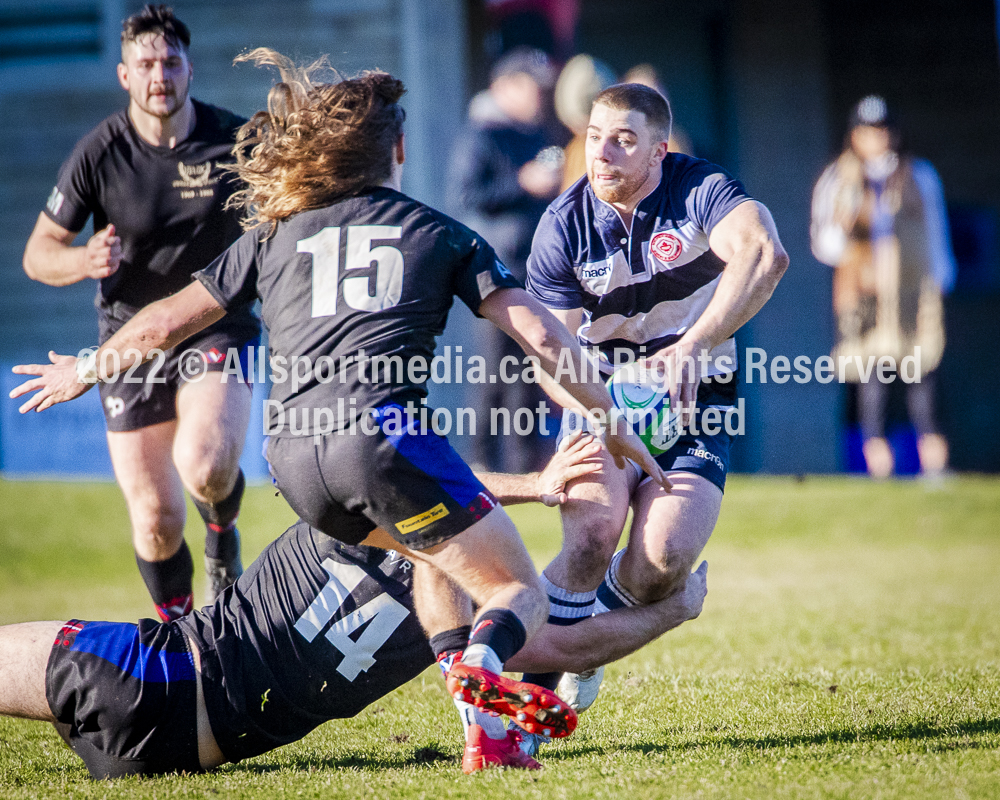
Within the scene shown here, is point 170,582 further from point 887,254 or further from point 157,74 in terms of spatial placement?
point 887,254

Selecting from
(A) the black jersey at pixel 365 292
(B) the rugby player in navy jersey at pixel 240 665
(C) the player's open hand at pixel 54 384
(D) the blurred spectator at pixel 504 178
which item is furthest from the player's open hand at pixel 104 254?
(D) the blurred spectator at pixel 504 178

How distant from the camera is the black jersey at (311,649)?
3215 mm

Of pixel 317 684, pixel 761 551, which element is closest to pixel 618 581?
pixel 317 684

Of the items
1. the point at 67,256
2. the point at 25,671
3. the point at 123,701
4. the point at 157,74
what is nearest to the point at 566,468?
the point at 123,701

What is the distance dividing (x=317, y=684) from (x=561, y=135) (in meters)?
9.53

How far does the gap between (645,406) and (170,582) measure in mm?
2252

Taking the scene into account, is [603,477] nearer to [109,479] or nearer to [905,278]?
[905,278]

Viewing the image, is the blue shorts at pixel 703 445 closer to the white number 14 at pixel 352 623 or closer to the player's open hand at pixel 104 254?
the white number 14 at pixel 352 623

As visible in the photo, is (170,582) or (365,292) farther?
(170,582)

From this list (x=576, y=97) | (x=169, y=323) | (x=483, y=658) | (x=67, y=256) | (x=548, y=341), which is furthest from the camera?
(x=576, y=97)

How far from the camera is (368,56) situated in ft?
37.0

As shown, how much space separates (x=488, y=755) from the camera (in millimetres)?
3105

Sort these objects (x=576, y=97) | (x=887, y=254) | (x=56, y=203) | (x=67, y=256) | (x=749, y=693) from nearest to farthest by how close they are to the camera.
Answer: (x=749, y=693) < (x=67, y=256) < (x=56, y=203) < (x=576, y=97) < (x=887, y=254)

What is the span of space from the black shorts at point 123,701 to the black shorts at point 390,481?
65 centimetres
